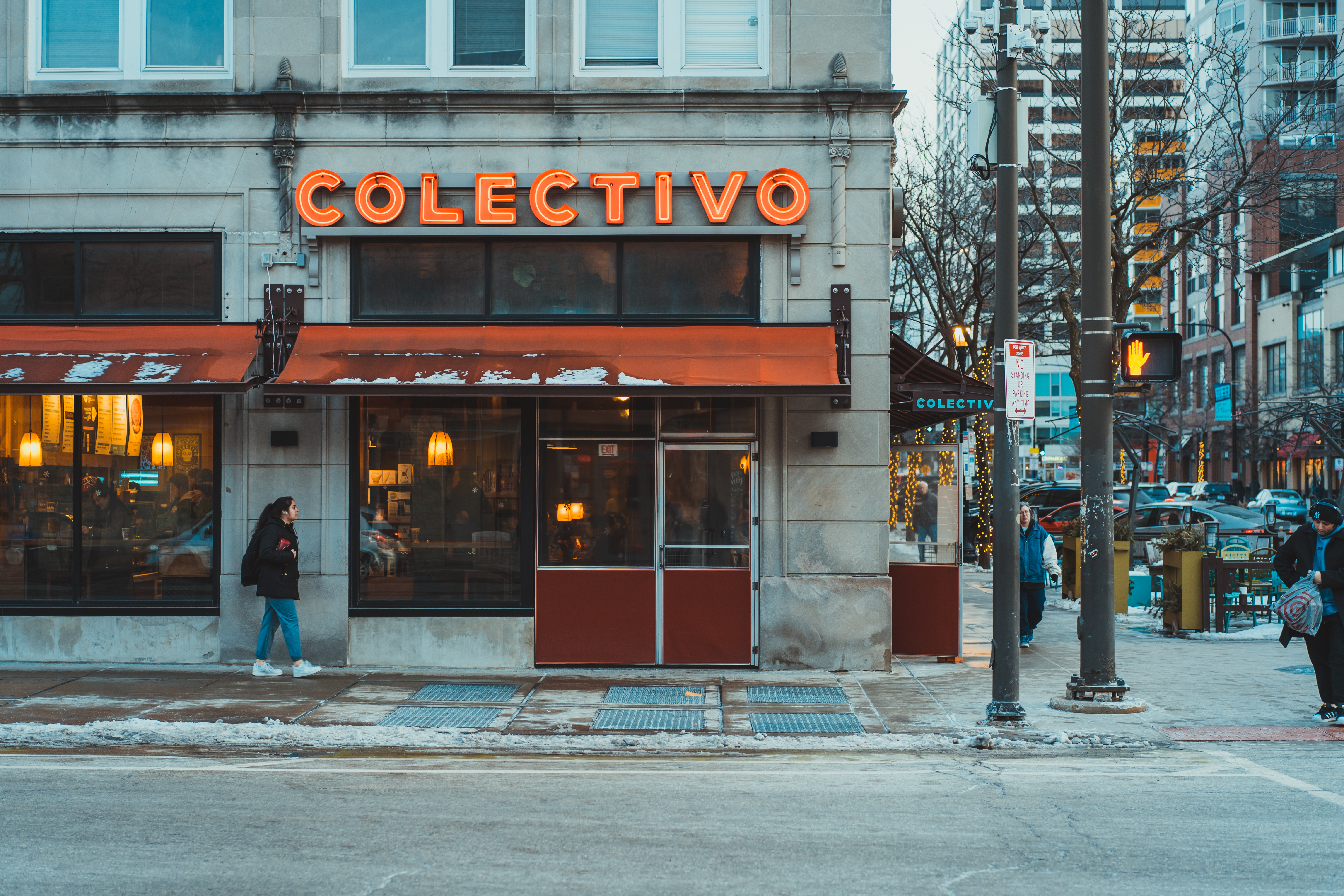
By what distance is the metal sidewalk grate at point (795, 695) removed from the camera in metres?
10.5

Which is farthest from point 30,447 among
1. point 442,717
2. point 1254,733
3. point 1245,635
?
point 1245,635

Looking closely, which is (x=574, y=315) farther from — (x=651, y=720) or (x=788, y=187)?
(x=651, y=720)

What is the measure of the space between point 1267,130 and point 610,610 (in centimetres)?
1578

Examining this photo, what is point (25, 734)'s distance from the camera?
880cm

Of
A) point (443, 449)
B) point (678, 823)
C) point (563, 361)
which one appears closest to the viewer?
point (678, 823)

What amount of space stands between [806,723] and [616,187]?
18.4 ft

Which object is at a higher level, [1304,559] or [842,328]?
[842,328]

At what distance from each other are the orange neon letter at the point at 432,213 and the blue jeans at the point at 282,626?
13.1ft

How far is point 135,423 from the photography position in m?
12.3

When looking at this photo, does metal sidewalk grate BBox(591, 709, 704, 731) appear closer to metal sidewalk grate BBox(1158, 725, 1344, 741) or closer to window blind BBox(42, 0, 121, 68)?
metal sidewalk grate BBox(1158, 725, 1344, 741)

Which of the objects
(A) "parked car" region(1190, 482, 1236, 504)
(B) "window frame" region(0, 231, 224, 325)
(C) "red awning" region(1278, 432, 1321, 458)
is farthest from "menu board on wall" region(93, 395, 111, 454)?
(C) "red awning" region(1278, 432, 1321, 458)

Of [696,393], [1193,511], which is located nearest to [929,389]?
[696,393]

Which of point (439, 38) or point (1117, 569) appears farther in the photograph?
point (1117, 569)

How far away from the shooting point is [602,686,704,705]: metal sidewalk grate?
1042 cm
